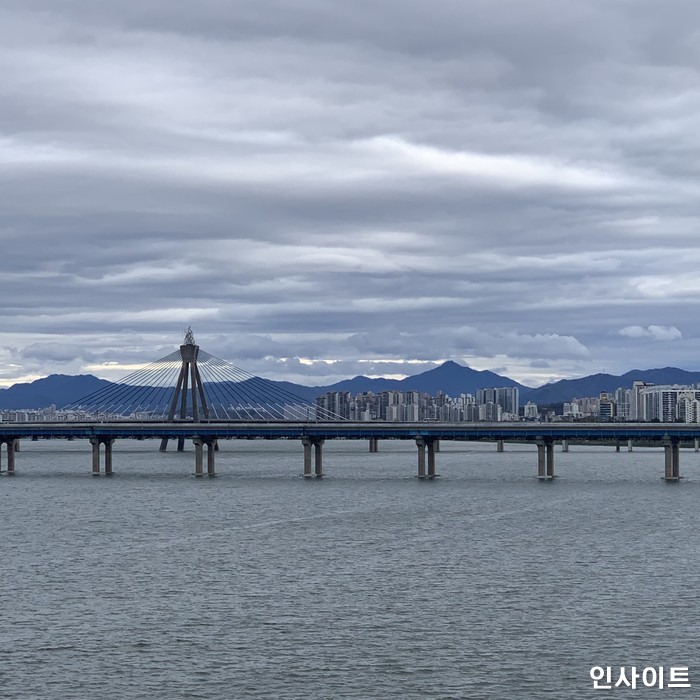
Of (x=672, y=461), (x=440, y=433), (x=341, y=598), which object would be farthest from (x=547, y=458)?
(x=341, y=598)

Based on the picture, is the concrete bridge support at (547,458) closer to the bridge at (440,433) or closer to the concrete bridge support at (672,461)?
the bridge at (440,433)

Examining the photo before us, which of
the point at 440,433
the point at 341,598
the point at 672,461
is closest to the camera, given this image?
the point at 341,598

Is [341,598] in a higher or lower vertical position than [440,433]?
lower

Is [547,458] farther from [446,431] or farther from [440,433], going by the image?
[440,433]

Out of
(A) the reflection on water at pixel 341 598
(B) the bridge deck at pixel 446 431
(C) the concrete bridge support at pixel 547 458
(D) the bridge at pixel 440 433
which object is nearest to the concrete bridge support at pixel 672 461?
(D) the bridge at pixel 440 433

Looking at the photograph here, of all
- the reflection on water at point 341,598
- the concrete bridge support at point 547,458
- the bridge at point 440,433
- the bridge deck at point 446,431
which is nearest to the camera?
the reflection on water at point 341,598

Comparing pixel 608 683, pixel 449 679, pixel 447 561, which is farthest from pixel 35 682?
pixel 447 561

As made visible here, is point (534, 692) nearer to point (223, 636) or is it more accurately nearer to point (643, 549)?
point (223, 636)

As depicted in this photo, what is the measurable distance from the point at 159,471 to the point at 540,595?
443ft

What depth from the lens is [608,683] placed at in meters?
48.4

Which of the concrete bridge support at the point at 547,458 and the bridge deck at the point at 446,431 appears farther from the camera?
Answer: the concrete bridge support at the point at 547,458

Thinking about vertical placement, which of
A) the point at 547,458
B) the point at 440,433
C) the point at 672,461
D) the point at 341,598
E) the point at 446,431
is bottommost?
the point at 341,598

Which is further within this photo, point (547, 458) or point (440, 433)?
point (547, 458)

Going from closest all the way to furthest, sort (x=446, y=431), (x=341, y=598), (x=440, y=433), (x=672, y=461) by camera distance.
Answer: (x=341, y=598) < (x=672, y=461) < (x=446, y=431) < (x=440, y=433)
